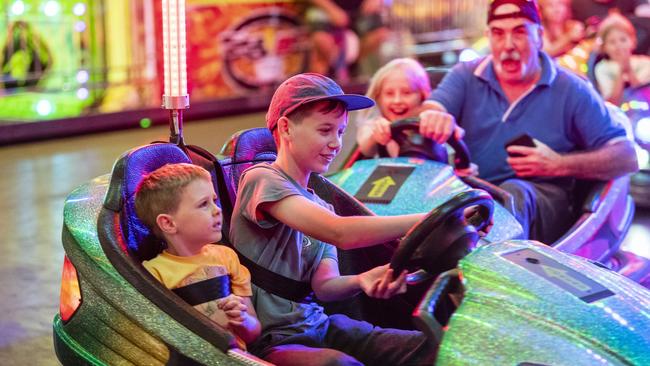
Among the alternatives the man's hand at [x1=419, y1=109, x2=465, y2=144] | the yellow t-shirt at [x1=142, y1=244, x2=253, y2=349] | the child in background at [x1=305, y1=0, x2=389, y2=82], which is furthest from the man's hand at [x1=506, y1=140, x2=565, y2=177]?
the child in background at [x1=305, y1=0, x2=389, y2=82]

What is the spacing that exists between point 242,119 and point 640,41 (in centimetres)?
345

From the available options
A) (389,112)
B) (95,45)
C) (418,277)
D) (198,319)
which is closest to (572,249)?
(389,112)

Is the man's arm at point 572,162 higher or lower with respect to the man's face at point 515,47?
lower

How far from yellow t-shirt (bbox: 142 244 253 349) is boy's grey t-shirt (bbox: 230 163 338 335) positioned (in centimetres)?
6

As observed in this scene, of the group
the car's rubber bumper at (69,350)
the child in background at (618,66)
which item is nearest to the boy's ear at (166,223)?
the car's rubber bumper at (69,350)

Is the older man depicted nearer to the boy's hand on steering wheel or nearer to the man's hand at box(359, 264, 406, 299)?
the boy's hand on steering wheel

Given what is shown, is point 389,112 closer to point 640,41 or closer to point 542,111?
point 542,111

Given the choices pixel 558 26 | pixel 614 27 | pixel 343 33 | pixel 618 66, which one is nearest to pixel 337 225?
pixel 618 66

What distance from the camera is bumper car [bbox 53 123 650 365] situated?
6.08 feet

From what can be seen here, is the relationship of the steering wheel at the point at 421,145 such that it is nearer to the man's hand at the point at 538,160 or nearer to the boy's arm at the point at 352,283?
the man's hand at the point at 538,160

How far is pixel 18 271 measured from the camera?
13.1 ft

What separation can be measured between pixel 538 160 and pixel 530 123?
21 cm

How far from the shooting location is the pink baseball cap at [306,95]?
2123 mm

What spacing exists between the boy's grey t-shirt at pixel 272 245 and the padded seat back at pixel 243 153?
245 millimetres
